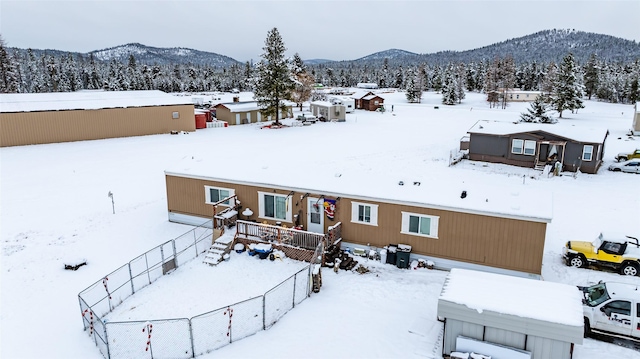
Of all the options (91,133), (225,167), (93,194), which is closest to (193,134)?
(91,133)

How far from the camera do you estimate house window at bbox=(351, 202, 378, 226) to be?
17.3 metres

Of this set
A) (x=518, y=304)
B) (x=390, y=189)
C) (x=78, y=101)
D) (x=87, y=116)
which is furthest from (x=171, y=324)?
(x=78, y=101)

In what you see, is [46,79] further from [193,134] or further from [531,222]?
[531,222]

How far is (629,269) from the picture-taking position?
51.7ft

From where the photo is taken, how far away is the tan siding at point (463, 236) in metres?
15.2

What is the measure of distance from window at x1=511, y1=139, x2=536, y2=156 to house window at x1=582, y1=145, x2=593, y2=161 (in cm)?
342

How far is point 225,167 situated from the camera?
21.6 m

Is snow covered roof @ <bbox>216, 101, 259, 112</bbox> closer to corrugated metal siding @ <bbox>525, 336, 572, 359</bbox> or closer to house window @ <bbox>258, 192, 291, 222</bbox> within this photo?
house window @ <bbox>258, 192, 291, 222</bbox>

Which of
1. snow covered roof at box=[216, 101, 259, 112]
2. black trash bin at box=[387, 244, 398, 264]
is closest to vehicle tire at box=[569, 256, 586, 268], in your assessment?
black trash bin at box=[387, 244, 398, 264]

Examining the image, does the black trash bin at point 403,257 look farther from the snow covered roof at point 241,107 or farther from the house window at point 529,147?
the snow covered roof at point 241,107

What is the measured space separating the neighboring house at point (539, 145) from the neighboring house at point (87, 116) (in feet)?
114

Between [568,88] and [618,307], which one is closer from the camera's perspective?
[618,307]

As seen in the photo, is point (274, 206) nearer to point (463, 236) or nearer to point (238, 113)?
point (463, 236)

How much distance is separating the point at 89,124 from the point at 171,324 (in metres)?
38.9
